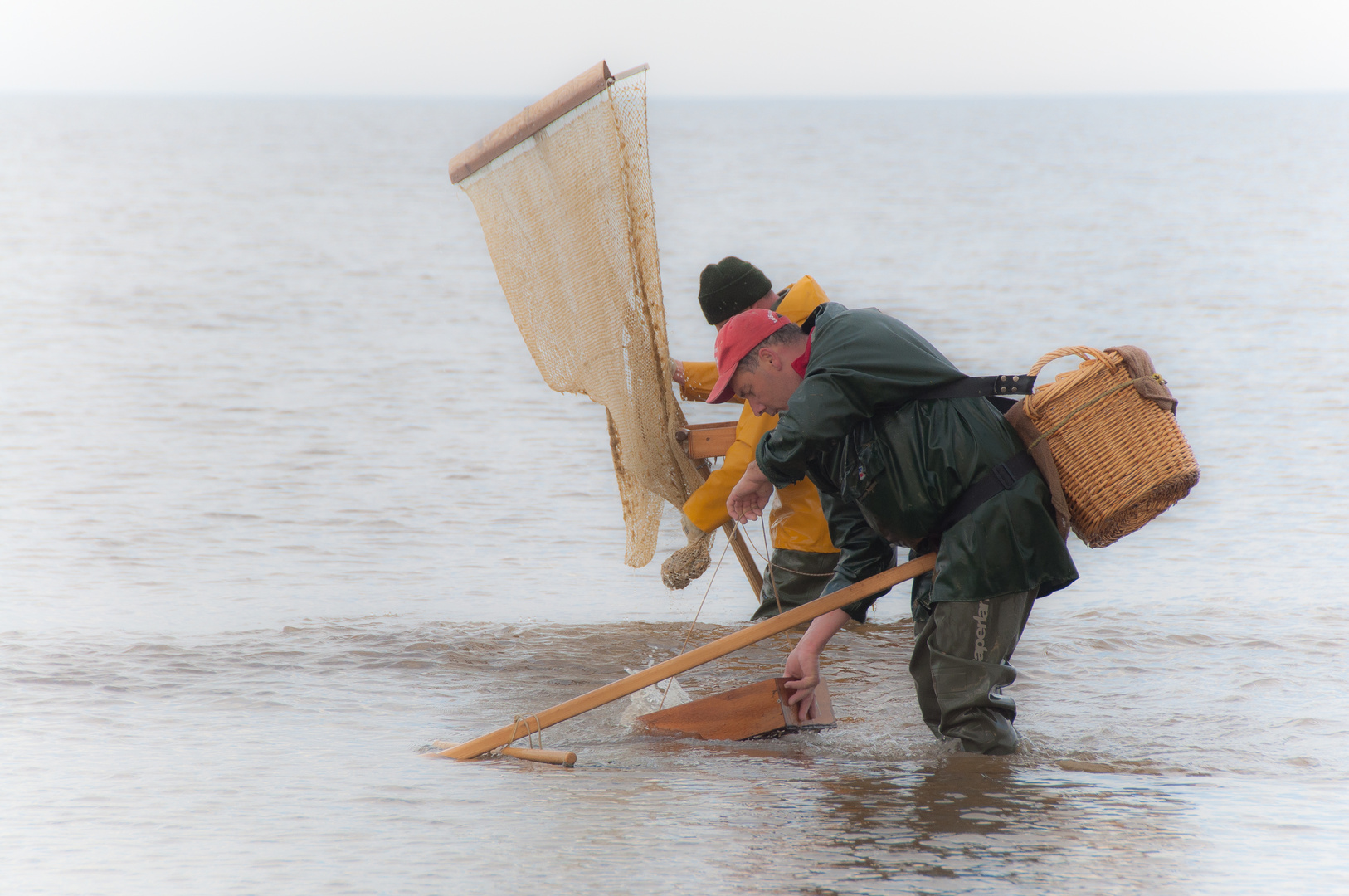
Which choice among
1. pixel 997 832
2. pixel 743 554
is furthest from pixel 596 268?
pixel 997 832

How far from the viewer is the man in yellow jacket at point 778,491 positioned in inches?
192

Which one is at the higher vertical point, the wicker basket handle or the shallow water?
the wicker basket handle

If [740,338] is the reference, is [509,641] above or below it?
below

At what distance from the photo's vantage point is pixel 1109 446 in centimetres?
357

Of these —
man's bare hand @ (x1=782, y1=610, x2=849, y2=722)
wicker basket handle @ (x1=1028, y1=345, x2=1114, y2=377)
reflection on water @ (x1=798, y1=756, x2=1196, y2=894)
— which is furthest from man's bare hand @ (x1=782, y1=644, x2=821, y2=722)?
wicker basket handle @ (x1=1028, y1=345, x2=1114, y2=377)

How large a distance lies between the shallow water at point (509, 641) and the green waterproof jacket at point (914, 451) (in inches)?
28.6

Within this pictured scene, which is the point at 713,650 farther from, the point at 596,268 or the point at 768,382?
the point at 596,268

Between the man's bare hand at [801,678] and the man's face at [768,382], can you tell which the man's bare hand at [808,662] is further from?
the man's face at [768,382]

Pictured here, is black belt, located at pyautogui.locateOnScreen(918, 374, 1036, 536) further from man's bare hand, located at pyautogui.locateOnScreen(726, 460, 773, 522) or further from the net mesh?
the net mesh

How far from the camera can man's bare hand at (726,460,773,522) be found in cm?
404

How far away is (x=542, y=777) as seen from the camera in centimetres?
411

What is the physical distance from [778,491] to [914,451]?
1.92 meters

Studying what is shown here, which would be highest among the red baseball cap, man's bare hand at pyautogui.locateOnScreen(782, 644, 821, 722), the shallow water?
the red baseball cap

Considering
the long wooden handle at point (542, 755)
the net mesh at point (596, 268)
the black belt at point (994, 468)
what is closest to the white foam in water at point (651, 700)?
the long wooden handle at point (542, 755)
